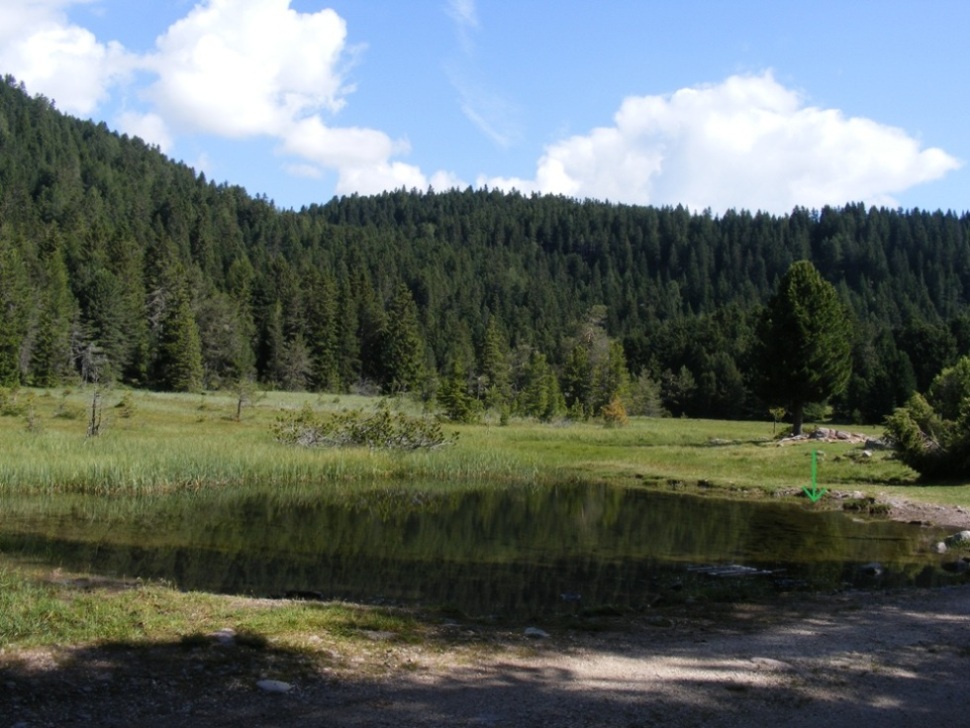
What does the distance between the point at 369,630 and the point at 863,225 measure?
8200 inches

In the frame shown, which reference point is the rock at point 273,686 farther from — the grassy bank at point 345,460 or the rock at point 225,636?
the grassy bank at point 345,460

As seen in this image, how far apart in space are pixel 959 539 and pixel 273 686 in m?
17.6

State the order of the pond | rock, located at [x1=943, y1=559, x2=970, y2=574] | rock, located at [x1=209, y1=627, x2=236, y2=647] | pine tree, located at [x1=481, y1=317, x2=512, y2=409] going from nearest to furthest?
rock, located at [x1=209, y1=627, x2=236, y2=647], the pond, rock, located at [x1=943, y1=559, x2=970, y2=574], pine tree, located at [x1=481, y1=317, x2=512, y2=409]

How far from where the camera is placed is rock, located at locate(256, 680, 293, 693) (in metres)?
8.01

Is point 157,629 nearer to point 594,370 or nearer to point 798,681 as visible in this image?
point 798,681

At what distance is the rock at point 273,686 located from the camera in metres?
8.01

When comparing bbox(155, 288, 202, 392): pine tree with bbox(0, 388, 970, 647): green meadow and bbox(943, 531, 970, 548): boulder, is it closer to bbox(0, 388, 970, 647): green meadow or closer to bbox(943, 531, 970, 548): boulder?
bbox(0, 388, 970, 647): green meadow

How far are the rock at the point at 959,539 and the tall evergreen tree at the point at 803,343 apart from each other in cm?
2683

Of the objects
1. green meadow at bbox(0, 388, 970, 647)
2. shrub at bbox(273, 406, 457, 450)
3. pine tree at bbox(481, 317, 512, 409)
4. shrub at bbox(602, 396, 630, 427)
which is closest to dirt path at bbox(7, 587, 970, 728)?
green meadow at bbox(0, 388, 970, 647)

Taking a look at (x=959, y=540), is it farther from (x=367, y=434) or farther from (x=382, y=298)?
(x=382, y=298)

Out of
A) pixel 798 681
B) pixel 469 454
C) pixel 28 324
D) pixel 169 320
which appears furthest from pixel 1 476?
pixel 169 320

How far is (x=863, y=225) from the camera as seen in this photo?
195 m

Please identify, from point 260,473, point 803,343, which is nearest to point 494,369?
point 803,343

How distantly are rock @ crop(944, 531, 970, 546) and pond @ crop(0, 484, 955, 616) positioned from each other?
1.92ft
